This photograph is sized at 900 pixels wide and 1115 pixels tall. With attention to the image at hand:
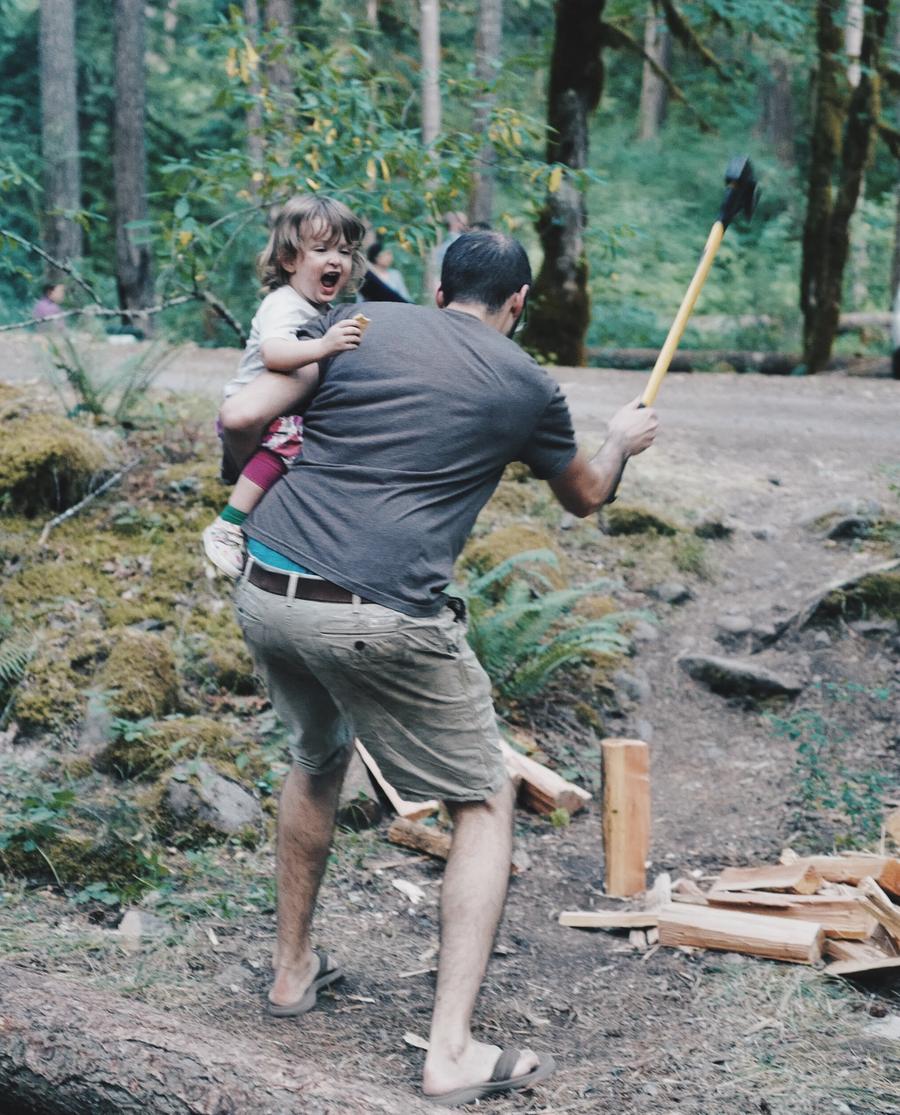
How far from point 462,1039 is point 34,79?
25.9 meters

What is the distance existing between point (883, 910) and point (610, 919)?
1.01m

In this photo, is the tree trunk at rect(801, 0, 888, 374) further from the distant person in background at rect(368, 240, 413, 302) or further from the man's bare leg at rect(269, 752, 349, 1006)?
the man's bare leg at rect(269, 752, 349, 1006)

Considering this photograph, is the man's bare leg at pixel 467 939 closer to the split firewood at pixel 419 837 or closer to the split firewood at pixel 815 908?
the split firewood at pixel 815 908

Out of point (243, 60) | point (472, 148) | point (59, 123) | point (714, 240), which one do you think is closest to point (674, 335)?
point (714, 240)

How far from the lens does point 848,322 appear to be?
802 inches

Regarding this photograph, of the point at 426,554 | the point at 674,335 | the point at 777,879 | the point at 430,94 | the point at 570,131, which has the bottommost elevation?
the point at 777,879

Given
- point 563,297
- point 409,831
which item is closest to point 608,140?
point 563,297

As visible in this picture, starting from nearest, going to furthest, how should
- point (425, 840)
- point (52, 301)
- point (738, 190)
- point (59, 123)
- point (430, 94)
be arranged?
point (738, 190)
point (425, 840)
point (430, 94)
point (52, 301)
point (59, 123)

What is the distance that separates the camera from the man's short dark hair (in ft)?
Answer: 11.1

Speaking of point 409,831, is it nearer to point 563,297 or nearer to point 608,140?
point 563,297

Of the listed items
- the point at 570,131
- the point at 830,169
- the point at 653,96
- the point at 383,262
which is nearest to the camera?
the point at 383,262

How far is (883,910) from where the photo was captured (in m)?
3.94

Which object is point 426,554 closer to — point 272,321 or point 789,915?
point 272,321

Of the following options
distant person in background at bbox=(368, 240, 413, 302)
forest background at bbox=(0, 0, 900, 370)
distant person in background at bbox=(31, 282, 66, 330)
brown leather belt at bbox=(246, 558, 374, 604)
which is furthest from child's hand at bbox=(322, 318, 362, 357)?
distant person in background at bbox=(31, 282, 66, 330)
